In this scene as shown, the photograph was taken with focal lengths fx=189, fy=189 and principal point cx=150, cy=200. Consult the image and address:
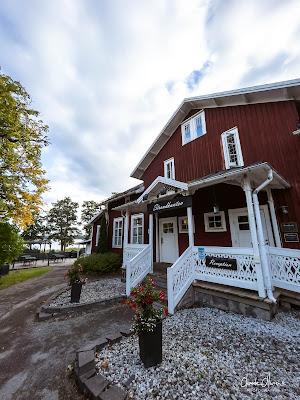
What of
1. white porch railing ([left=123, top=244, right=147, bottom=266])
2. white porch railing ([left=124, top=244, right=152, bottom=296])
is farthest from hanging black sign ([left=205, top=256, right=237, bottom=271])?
white porch railing ([left=123, top=244, right=147, bottom=266])

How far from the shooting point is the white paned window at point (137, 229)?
11.9 meters

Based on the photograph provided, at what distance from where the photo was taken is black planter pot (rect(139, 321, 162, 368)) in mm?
3068

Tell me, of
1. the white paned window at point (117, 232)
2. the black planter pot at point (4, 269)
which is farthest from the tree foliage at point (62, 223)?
the white paned window at point (117, 232)

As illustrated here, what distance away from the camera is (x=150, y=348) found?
309cm

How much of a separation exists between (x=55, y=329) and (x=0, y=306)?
347cm

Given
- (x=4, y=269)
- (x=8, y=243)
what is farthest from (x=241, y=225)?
(x=4, y=269)

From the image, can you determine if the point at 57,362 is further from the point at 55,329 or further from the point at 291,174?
the point at 291,174

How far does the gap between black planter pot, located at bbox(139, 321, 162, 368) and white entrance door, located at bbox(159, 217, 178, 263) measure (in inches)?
262

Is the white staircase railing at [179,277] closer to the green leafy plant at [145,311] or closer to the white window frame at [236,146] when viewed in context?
the green leafy plant at [145,311]

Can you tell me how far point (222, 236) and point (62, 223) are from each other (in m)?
41.5

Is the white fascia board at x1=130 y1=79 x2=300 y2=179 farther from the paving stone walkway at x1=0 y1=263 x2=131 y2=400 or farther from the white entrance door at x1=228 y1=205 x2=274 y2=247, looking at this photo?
the paving stone walkway at x1=0 y1=263 x2=131 y2=400

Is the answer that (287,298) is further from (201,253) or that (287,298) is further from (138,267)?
(138,267)

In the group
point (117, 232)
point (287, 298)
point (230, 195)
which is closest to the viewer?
point (287, 298)

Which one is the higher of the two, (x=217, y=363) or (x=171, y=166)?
(x=171, y=166)
